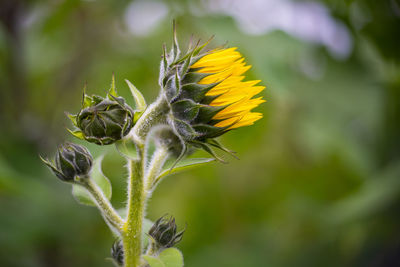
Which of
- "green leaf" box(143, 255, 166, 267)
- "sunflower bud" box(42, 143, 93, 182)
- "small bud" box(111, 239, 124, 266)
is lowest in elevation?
"green leaf" box(143, 255, 166, 267)

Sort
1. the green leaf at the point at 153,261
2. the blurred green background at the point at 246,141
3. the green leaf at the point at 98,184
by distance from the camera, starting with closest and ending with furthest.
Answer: the green leaf at the point at 153,261
the green leaf at the point at 98,184
the blurred green background at the point at 246,141

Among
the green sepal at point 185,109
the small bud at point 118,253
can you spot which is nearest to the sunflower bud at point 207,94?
the green sepal at point 185,109

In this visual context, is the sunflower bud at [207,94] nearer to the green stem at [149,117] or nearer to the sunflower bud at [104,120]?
the green stem at [149,117]

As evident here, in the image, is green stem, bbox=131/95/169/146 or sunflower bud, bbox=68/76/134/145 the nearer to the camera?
sunflower bud, bbox=68/76/134/145

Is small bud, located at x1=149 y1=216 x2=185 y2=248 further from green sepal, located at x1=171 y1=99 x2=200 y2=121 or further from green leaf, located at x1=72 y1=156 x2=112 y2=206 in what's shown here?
green sepal, located at x1=171 y1=99 x2=200 y2=121

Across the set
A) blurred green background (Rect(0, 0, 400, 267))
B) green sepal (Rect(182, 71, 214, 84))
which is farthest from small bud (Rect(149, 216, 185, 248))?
blurred green background (Rect(0, 0, 400, 267))

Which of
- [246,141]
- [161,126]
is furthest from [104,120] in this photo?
[246,141]
